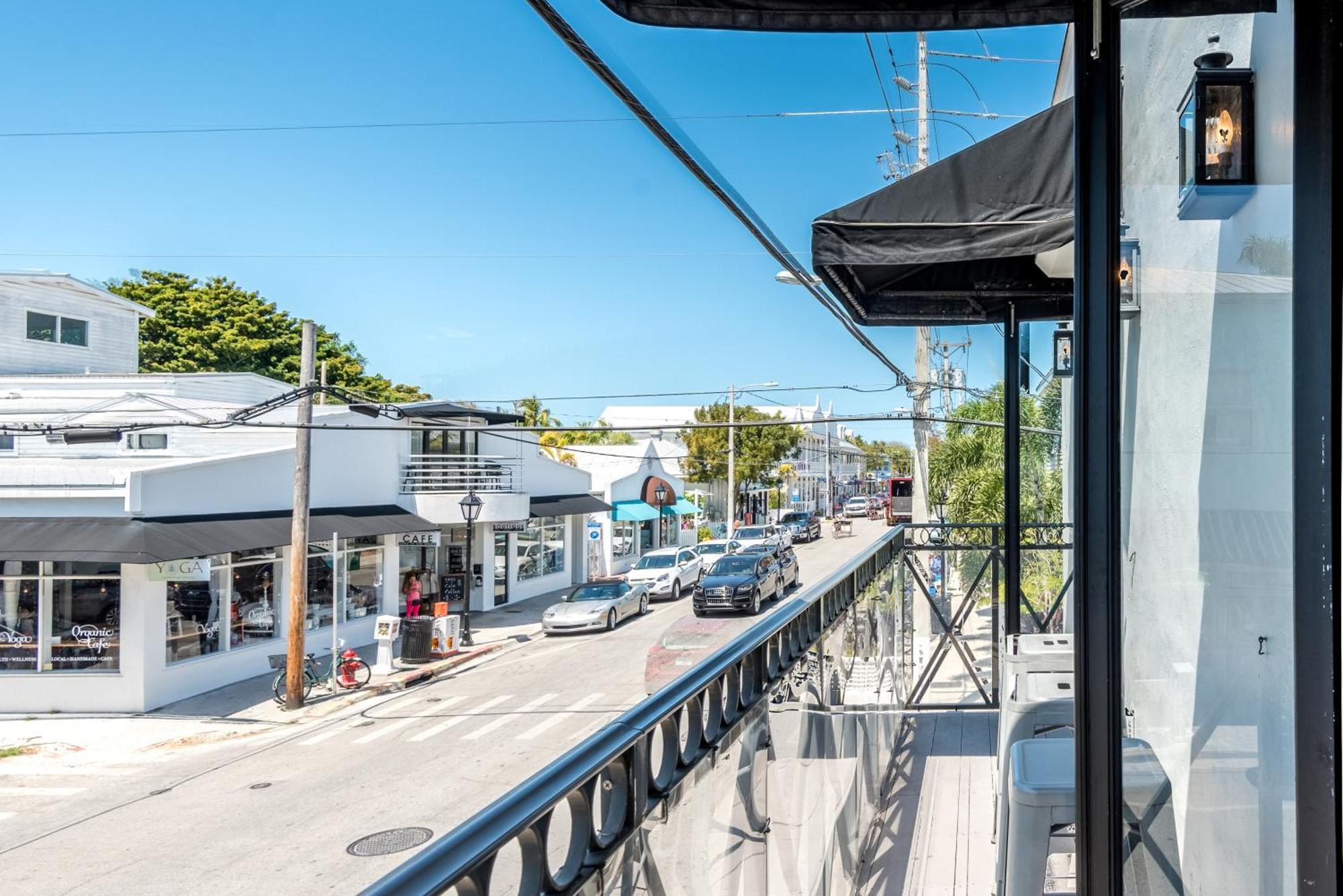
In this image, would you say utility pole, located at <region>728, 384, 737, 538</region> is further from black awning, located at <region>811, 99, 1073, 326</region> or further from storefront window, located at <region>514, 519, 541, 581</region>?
black awning, located at <region>811, 99, 1073, 326</region>

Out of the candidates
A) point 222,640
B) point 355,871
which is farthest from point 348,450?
point 355,871

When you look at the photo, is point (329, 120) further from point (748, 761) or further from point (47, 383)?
point (748, 761)

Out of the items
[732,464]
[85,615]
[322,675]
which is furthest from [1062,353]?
[732,464]

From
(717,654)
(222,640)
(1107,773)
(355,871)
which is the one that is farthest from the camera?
(222,640)

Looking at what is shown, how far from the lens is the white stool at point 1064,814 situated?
158 cm

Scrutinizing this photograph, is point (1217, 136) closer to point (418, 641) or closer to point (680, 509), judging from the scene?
point (418, 641)

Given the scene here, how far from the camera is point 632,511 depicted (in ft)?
108

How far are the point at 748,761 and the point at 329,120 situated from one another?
13.9 m

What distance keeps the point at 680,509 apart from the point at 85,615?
88.3 feet

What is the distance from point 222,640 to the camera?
1555 centimetres

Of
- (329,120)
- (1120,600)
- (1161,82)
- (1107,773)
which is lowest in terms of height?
(1107,773)

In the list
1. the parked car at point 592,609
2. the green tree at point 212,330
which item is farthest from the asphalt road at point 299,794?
the green tree at point 212,330

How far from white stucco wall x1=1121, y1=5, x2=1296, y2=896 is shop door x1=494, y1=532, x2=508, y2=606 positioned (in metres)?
23.2

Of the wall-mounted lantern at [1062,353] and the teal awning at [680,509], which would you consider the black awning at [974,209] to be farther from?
the teal awning at [680,509]
